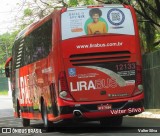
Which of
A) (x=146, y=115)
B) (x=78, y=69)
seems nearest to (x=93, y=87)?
(x=78, y=69)

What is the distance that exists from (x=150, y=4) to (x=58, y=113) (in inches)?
467

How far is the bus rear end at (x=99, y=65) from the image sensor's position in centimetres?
1426

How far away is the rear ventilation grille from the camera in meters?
14.4

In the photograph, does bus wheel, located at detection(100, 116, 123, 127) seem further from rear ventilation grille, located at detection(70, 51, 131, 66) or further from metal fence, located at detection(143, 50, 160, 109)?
metal fence, located at detection(143, 50, 160, 109)

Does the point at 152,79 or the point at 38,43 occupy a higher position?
the point at 38,43

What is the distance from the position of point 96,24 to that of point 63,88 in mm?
2011

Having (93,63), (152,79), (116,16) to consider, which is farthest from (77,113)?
(152,79)

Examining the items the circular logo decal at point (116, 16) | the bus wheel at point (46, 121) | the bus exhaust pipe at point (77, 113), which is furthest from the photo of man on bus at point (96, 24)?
the bus wheel at point (46, 121)

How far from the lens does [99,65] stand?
47.4 feet

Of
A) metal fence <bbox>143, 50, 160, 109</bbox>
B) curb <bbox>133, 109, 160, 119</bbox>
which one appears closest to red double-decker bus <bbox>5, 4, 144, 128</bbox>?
curb <bbox>133, 109, 160, 119</bbox>

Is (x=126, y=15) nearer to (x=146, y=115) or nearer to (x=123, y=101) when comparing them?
(x=123, y=101)

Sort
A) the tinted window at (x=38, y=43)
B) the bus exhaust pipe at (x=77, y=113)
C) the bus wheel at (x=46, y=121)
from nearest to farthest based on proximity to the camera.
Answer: the bus exhaust pipe at (x=77, y=113)
the tinted window at (x=38, y=43)
the bus wheel at (x=46, y=121)

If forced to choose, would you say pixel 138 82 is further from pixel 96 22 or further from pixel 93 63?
pixel 96 22

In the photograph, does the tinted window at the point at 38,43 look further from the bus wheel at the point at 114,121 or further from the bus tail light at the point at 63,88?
the bus wheel at the point at 114,121
